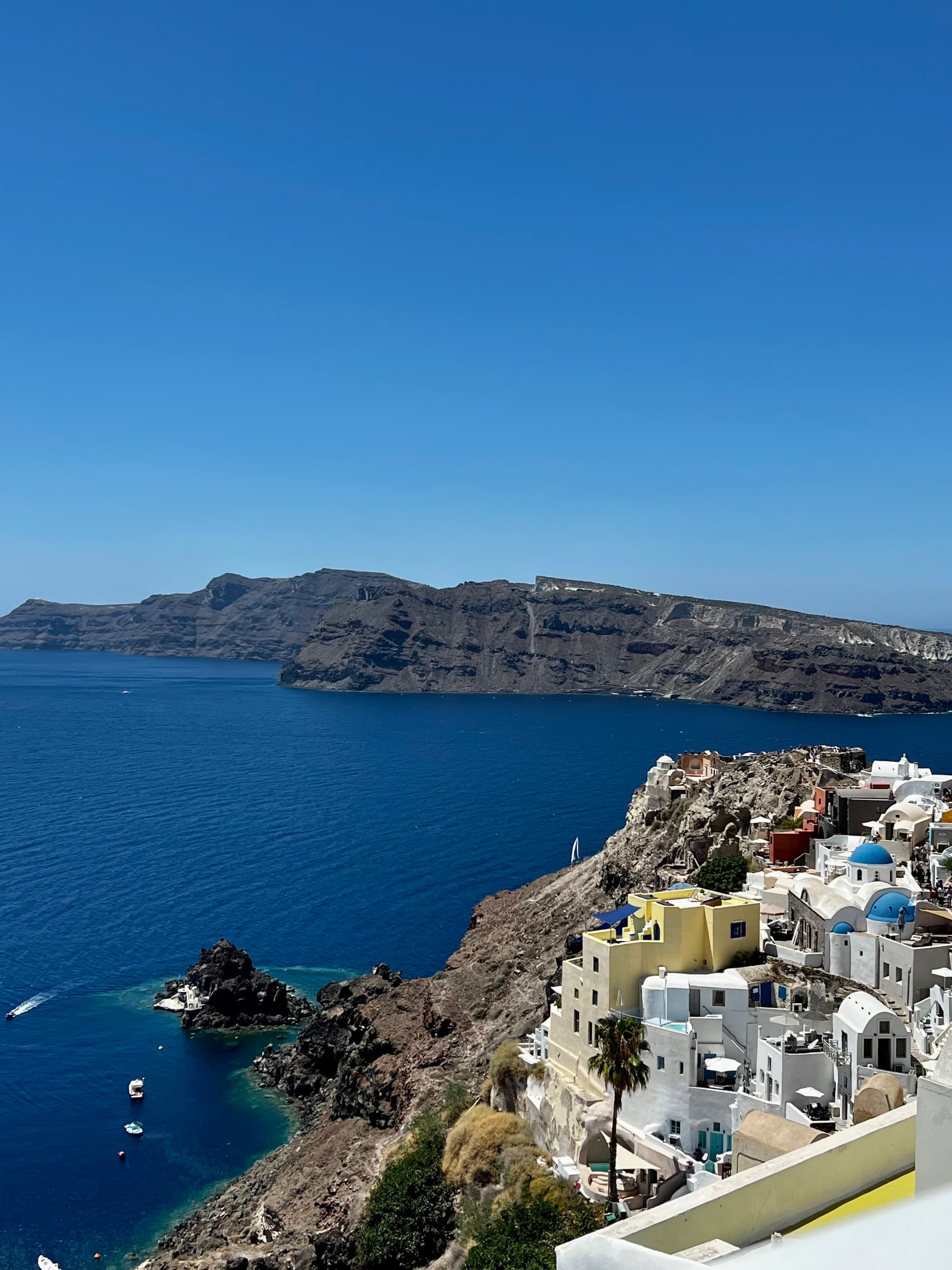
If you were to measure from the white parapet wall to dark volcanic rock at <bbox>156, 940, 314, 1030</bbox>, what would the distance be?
6056cm

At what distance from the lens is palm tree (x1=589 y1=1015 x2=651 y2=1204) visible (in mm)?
29766

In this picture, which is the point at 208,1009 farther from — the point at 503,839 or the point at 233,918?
the point at 503,839

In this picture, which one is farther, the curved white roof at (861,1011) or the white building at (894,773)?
the white building at (894,773)

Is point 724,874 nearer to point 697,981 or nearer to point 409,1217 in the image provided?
point 697,981

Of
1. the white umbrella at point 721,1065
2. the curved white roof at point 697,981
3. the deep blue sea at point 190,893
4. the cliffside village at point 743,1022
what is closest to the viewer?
the cliffside village at point 743,1022

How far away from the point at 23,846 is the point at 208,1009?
148 ft

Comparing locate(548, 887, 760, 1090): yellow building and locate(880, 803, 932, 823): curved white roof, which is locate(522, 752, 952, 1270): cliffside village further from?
locate(880, 803, 932, 823): curved white roof

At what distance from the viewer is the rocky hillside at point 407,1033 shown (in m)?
42.7

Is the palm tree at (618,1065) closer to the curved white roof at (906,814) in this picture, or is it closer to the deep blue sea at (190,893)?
the deep blue sea at (190,893)

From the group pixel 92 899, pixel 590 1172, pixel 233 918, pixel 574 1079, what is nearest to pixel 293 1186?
pixel 574 1079

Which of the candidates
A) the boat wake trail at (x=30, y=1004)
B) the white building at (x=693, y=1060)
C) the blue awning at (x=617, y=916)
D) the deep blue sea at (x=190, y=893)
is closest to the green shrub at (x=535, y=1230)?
the white building at (x=693, y=1060)

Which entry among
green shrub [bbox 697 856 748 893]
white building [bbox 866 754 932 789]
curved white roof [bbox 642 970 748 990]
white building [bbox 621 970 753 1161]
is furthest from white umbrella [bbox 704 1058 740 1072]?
white building [bbox 866 754 932 789]

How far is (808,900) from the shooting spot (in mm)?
41938

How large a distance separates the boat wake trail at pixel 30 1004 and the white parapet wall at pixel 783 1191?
6384 cm
